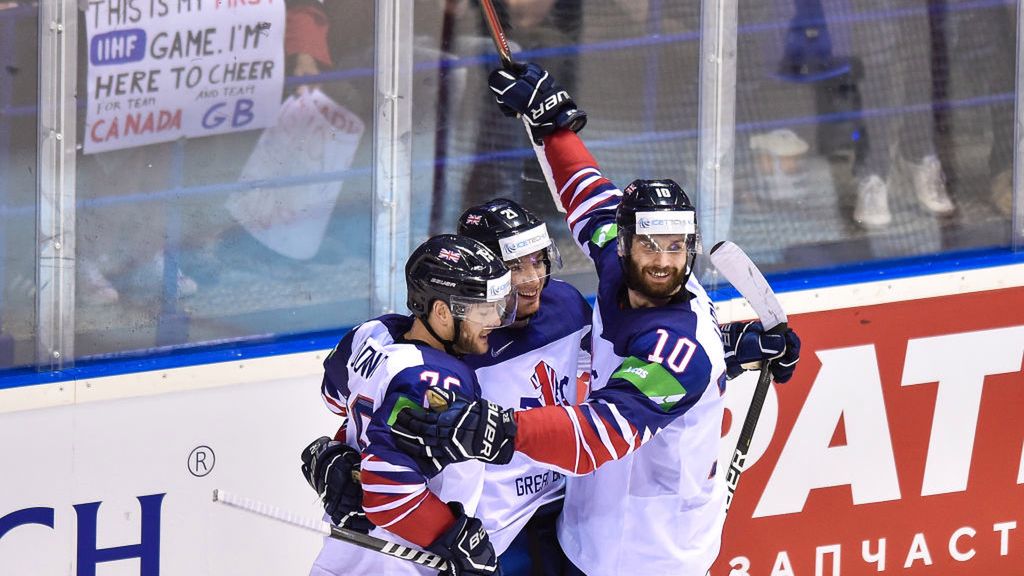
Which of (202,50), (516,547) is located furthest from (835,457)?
(202,50)

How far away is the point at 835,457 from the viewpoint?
4.53 m

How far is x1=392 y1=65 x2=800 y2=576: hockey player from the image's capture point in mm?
3062

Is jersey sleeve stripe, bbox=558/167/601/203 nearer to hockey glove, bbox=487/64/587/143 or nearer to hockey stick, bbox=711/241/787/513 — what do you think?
hockey glove, bbox=487/64/587/143

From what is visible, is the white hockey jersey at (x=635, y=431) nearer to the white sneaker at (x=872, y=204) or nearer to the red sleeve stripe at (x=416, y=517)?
the red sleeve stripe at (x=416, y=517)

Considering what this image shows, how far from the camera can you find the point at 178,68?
3.82 m

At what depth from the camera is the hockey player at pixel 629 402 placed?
10.0 feet

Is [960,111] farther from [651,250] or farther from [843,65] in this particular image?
[651,250]

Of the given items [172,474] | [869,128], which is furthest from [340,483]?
[869,128]

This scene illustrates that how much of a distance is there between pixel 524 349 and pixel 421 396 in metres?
0.46

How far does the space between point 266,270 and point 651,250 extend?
1172 millimetres

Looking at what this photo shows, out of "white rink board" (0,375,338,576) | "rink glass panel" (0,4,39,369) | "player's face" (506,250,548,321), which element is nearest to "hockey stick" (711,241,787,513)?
"player's face" (506,250,548,321)

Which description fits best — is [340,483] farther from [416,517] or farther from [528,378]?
[528,378]

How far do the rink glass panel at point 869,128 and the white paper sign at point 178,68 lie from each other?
131 centimetres

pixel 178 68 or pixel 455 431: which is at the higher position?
pixel 178 68
